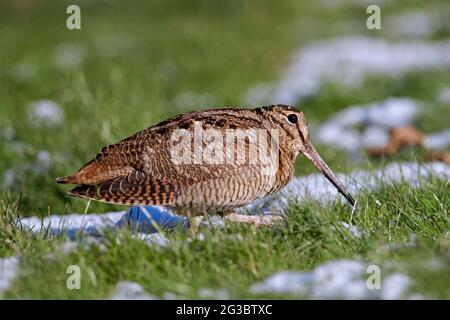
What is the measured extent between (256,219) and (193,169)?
467 mm

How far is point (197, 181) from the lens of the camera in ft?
15.4

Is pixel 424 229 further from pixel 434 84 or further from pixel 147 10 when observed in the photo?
pixel 147 10

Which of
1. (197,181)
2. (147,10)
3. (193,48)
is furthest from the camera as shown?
(147,10)

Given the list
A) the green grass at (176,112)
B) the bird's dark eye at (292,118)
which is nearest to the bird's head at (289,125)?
the bird's dark eye at (292,118)

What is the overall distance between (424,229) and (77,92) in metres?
4.67

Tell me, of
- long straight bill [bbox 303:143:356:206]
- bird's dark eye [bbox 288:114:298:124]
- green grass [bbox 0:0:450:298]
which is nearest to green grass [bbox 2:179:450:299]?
green grass [bbox 0:0:450:298]

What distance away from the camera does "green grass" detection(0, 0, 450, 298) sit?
4.02 meters

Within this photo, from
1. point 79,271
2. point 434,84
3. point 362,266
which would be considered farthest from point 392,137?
point 79,271

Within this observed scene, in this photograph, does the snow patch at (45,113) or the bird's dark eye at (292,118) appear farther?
the snow patch at (45,113)

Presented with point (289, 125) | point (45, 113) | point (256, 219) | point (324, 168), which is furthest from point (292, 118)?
point (45, 113)

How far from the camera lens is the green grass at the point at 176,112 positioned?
4.02 metres

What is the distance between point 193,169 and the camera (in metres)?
4.71

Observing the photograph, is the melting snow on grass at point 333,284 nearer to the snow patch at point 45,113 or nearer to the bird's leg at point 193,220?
the bird's leg at point 193,220

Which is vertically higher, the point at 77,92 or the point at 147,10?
the point at 147,10
